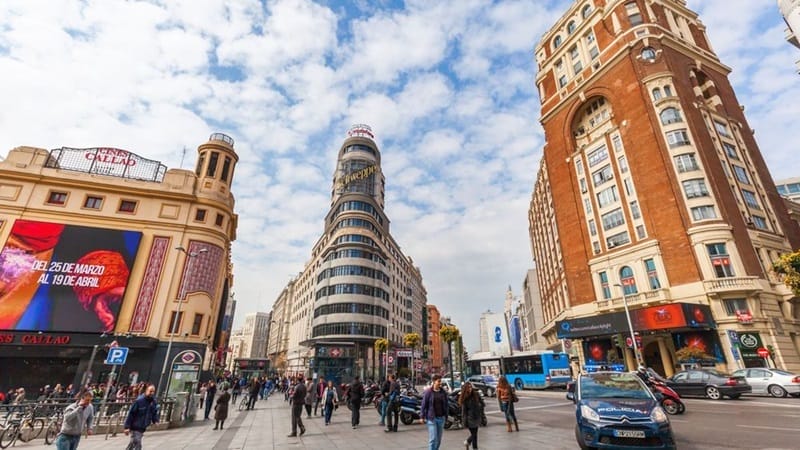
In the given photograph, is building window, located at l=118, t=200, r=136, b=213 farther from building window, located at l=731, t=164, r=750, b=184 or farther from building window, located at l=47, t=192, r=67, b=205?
building window, located at l=731, t=164, r=750, b=184

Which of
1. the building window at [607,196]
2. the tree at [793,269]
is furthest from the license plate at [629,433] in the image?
the building window at [607,196]

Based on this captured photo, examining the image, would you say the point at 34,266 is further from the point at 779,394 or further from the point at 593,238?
the point at 593,238

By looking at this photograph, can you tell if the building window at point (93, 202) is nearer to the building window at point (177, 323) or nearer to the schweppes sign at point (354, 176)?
the building window at point (177, 323)

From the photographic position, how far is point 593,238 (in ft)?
132

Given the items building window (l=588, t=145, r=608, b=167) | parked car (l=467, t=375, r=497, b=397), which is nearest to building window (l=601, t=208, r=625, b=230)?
building window (l=588, t=145, r=608, b=167)

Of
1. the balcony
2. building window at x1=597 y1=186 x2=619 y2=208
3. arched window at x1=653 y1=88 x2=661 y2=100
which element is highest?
arched window at x1=653 y1=88 x2=661 y2=100

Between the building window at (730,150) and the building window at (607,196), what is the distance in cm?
1146

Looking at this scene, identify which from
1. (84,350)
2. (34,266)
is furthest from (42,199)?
(84,350)

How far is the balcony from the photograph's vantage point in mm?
27406

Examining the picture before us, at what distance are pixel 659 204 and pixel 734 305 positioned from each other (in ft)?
34.8

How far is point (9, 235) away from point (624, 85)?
60.9 m

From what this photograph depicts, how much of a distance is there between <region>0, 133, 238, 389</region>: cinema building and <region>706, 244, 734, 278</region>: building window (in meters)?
40.8

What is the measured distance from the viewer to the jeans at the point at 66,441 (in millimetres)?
7105

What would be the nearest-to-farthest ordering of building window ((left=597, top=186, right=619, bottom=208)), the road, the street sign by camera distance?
the road < the street sign < building window ((left=597, top=186, right=619, bottom=208))
